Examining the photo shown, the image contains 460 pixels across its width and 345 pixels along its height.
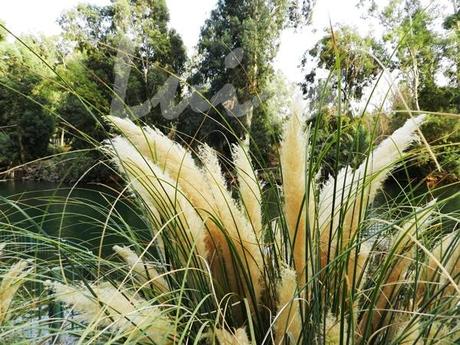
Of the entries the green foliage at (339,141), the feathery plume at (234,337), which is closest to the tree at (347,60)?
the green foliage at (339,141)

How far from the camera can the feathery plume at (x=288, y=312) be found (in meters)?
0.42

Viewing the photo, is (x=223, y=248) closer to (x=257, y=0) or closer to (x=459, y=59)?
(x=459, y=59)

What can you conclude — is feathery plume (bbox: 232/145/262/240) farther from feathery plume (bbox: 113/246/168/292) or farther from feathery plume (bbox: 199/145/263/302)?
feathery plume (bbox: 113/246/168/292)

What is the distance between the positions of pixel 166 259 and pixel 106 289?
0.14m

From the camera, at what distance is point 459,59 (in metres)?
16.2

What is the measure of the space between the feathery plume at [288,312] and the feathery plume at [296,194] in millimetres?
52

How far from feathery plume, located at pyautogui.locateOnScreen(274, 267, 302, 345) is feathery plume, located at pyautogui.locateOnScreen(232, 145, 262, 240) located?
13 cm

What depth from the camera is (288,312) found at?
42 cm

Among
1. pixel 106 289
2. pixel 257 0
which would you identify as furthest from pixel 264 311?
pixel 257 0

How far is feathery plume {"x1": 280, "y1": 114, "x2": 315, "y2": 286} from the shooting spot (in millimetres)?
480

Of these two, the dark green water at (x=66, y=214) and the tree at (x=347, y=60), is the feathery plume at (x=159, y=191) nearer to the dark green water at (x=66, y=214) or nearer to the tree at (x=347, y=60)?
the dark green water at (x=66, y=214)

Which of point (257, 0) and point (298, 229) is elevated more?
point (257, 0)

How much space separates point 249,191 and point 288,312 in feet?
0.65

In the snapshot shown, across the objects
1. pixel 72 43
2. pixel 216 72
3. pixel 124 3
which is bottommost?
pixel 216 72
